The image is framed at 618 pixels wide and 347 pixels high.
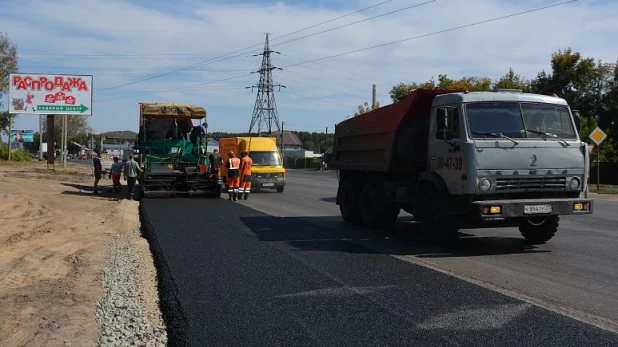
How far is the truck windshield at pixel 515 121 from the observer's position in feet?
33.6

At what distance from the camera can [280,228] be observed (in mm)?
13391

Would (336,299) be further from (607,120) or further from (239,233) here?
(607,120)

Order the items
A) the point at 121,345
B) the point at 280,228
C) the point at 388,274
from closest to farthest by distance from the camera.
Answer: the point at 121,345 < the point at 388,274 < the point at 280,228

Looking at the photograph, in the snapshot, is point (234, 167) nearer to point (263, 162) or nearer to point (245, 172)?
point (245, 172)

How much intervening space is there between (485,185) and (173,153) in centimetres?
1579

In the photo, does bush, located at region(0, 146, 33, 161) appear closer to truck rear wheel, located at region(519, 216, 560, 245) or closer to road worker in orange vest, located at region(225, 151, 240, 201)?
road worker in orange vest, located at region(225, 151, 240, 201)

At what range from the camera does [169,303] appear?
7.04m

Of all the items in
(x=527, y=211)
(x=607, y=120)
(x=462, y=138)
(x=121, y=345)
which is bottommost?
(x=121, y=345)

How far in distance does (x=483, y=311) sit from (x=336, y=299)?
1523 millimetres

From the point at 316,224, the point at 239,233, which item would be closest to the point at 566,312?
the point at 239,233

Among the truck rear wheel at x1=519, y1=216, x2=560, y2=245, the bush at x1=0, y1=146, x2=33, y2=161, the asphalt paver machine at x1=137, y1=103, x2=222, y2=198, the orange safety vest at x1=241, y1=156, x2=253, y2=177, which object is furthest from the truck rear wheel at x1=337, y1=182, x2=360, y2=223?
the bush at x1=0, y1=146, x2=33, y2=161

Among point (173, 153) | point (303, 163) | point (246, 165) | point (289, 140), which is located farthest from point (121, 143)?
point (289, 140)

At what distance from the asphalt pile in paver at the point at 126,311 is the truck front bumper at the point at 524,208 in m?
5.00

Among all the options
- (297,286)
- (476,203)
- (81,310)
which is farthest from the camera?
(476,203)
